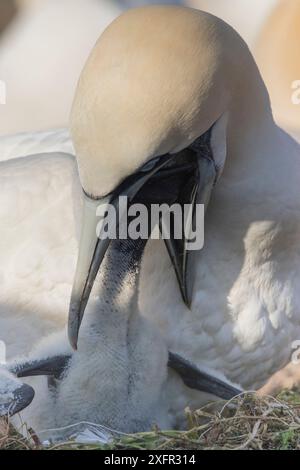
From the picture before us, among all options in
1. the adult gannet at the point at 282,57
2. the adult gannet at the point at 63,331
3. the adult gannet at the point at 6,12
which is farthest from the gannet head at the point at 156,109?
the adult gannet at the point at 6,12

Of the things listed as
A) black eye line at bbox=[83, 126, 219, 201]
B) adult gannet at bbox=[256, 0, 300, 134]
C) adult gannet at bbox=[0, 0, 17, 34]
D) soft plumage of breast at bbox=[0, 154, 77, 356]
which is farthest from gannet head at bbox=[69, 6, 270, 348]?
adult gannet at bbox=[0, 0, 17, 34]

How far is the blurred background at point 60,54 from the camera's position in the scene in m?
4.72

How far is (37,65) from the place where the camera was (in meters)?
4.93

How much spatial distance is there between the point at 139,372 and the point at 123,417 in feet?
0.38

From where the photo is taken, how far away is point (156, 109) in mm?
2699

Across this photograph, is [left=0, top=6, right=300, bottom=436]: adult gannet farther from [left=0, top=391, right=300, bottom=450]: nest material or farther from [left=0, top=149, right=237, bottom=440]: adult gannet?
[left=0, top=391, right=300, bottom=450]: nest material

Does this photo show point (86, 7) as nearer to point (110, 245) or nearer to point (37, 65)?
point (37, 65)

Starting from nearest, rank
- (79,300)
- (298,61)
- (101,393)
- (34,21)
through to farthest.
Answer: (79,300), (101,393), (298,61), (34,21)

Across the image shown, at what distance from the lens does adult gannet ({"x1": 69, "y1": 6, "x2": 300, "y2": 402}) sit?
2699mm

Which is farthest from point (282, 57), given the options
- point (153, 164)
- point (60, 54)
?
point (153, 164)

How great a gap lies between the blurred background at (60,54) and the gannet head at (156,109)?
1.48 metres

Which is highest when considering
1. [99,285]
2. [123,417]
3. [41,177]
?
[41,177]

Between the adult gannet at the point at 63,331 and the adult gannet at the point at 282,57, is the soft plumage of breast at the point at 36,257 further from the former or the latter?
the adult gannet at the point at 282,57

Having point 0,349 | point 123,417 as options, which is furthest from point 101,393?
point 0,349
